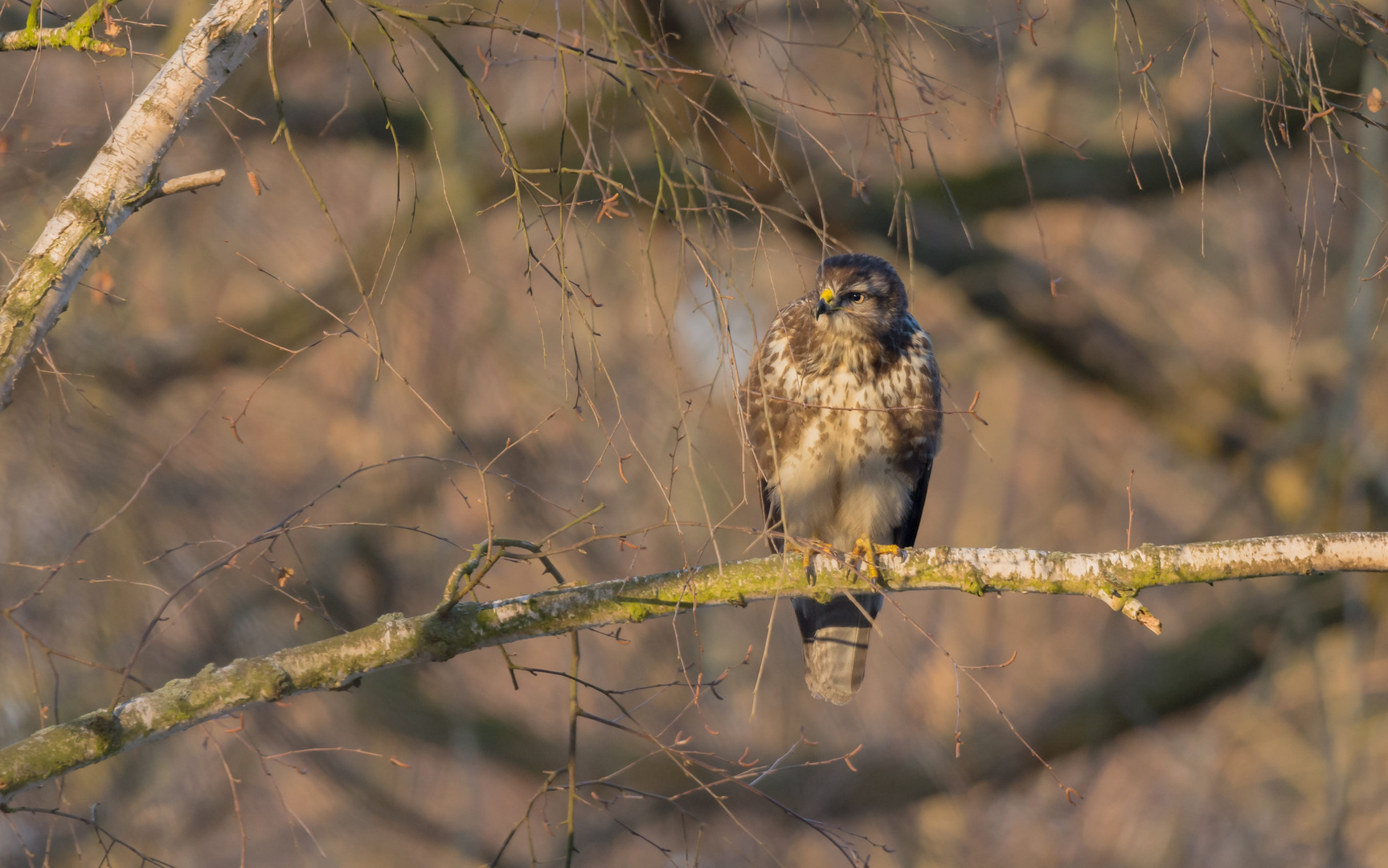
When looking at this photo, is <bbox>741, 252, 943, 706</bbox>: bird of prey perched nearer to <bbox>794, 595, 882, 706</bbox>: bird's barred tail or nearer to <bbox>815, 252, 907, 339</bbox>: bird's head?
<bbox>815, 252, 907, 339</bbox>: bird's head

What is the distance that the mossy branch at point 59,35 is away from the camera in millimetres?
2109

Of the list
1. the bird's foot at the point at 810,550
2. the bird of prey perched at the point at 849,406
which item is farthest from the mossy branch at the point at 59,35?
the bird of prey perched at the point at 849,406

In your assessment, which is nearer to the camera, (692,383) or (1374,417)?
(692,383)

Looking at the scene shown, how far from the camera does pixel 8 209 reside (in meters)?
4.19

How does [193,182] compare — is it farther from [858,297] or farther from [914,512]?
[914,512]

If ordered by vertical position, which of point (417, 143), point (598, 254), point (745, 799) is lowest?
point (745, 799)

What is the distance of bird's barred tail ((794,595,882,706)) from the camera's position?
434 cm

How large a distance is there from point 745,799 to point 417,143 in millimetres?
4104

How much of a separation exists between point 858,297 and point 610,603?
1589mm

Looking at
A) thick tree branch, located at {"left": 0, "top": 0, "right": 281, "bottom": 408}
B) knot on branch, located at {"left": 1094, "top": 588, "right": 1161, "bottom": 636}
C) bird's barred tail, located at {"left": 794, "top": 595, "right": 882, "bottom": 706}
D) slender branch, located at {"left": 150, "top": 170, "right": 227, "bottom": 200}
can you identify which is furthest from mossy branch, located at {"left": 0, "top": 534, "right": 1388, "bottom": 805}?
bird's barred tail, located at {"left": 794, "top": 595, "right": 882, "bottom": 706}

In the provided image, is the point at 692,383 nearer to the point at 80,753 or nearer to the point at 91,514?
the point at 91,514

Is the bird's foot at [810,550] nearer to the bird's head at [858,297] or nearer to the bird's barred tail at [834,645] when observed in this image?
the bird's head at [858,297]

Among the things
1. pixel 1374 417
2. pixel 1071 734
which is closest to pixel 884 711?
pixel 1071 734

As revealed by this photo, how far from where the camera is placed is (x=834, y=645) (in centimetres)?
438
